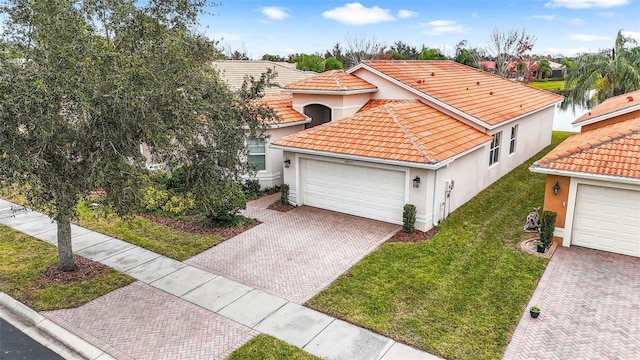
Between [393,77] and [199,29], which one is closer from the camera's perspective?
[199,29]

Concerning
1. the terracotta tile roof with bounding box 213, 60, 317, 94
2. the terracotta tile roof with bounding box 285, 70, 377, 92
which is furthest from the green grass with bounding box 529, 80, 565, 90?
the terracotta tile roof with bounding box 285, 70, 377, 92

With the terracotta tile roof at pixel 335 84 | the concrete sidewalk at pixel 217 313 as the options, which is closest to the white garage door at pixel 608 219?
the concrete sidewalk at pixel 217 313

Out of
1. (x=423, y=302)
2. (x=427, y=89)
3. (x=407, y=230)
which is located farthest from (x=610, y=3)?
(x=423, y=302)

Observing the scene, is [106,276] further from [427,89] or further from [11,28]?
[427,89]

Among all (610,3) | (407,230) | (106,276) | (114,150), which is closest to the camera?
(114,150)

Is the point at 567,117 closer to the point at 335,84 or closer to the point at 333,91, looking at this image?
the point at 335,84

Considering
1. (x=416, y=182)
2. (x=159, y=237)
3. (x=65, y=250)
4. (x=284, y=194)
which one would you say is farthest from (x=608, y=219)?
(x=65, y=250)

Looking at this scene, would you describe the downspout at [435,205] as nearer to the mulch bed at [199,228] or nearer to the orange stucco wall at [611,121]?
the mulch bed at [199,228]

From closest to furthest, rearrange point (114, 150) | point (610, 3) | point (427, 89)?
1. point (114, 150)
2. point (427, 89)
3. point (610, 3)
